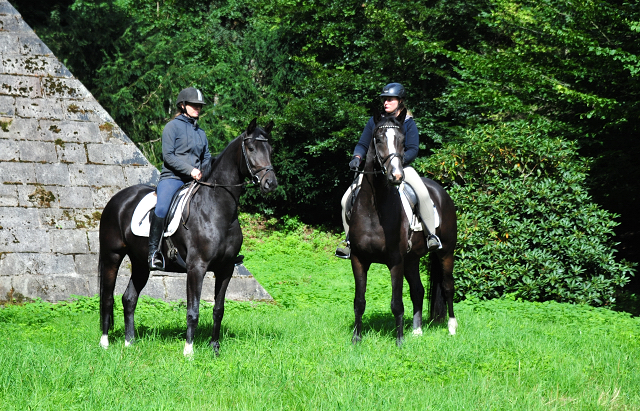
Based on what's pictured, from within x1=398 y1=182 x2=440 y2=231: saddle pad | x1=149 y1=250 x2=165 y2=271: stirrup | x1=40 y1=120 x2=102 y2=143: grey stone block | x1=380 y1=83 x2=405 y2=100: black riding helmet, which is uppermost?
x1=380 y1=83 x2=405 y2=100: black riding helmet

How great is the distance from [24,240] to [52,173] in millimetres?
1294

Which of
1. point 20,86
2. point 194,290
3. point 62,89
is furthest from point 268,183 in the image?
point 20,86

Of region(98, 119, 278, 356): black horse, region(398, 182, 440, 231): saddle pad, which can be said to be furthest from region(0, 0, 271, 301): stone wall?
region(398, 182, 440, 231): saddle pad

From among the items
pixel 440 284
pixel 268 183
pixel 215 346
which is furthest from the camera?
pixel 440 284

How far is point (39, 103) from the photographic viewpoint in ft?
37.0

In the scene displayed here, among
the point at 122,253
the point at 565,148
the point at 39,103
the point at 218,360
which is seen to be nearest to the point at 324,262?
the point at 565,148

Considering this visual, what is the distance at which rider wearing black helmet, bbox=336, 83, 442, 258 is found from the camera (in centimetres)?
731

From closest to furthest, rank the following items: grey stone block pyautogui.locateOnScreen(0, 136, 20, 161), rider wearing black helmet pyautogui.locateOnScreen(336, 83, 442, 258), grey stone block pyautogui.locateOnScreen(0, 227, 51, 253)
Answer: rider wearing black helmet pyautogui.locateOnScreen(336, 83, 442, 258)
grey stone block pyautogui.locateOnScreen(0, 227, 51, 253)
grey stone block pyautogui.locateOnScreen(0, 136, 20, 161)

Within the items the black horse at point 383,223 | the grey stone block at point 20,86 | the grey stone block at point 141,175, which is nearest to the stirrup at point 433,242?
the black horse at point 383,223

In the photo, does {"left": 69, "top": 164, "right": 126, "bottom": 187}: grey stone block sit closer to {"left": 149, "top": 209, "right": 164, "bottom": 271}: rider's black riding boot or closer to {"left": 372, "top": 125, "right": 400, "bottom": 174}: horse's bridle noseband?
{"left": 149, "top": 209, "right": 164, "bottom": 271}: rider's black riding boot

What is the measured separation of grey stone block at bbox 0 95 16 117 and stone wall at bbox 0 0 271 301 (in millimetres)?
16

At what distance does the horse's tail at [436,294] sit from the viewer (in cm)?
874

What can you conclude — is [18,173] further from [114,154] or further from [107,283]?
[107,283]

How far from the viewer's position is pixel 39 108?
11258mm
